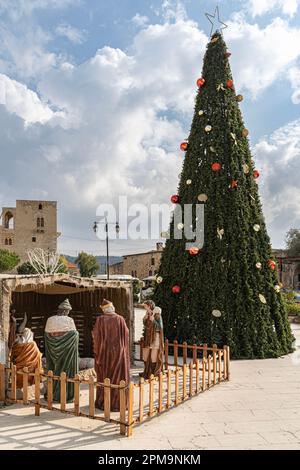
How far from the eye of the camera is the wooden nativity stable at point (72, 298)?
26.6ft

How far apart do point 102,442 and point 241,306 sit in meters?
6.61

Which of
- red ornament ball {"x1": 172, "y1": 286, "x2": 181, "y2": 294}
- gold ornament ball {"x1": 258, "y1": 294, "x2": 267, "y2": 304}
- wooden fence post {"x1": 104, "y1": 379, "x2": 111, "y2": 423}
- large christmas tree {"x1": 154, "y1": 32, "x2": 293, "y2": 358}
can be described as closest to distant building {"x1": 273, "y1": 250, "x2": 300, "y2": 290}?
large christmas tree {"x1": 154, "y1": 32, "x2": 293, "y2": 358}

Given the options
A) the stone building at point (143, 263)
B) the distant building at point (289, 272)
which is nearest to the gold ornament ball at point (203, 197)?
the distant building at point (289, 272)

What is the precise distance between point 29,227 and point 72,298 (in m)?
48.7

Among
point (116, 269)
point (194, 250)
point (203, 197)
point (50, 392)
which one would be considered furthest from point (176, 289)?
point (116, 269)

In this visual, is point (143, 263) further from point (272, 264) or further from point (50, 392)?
point (50, 392)

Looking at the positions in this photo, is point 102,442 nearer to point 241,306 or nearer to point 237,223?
point 241,306

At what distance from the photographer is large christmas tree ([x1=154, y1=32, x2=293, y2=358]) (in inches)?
444

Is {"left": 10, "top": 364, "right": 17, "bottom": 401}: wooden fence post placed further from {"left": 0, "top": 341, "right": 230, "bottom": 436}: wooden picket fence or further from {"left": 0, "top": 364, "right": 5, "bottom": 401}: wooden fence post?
{"left": 0, "top": 364, "right": 5, "bottom": 401}: wooden fence post

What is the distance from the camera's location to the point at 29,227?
57875 mm

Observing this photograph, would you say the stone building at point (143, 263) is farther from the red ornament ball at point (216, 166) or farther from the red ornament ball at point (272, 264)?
the red ornament ball at point (216, 166)

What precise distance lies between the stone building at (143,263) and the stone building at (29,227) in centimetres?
1095

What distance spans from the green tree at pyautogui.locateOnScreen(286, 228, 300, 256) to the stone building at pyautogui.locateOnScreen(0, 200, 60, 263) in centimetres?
3190
